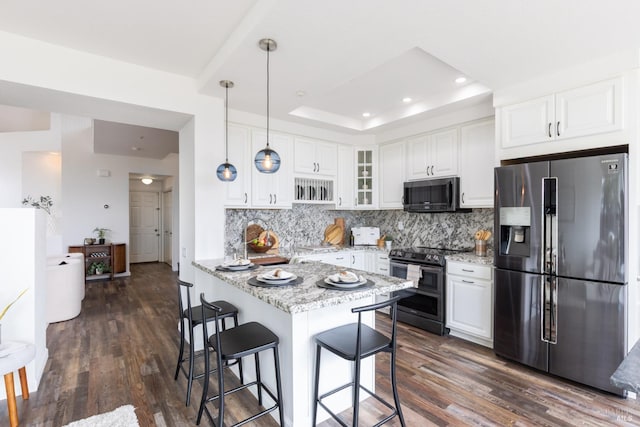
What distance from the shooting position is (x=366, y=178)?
494 cm

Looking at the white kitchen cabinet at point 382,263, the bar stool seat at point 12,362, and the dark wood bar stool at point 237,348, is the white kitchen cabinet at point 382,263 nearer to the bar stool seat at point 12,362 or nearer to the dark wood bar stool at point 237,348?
the dark wood bar stool at point 237,348

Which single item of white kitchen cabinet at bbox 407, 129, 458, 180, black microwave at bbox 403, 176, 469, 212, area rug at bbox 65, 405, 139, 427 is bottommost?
area rug at bbox 65, 405, 139, 427

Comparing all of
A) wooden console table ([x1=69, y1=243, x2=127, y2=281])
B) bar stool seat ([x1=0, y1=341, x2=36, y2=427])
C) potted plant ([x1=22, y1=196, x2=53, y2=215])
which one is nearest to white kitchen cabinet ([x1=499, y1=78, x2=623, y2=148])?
bar stool seat ([x1=0, y1=341, x2=36, y2=427])

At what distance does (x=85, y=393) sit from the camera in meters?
2.44

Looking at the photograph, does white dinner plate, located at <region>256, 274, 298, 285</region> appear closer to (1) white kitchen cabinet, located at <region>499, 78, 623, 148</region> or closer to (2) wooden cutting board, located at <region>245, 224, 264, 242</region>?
(2) wooden cutting board, located at <region>245, 224, 264, 242</region>

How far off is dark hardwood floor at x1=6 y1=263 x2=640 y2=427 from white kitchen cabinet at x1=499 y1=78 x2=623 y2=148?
2034mm

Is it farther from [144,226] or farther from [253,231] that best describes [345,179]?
[144,226]

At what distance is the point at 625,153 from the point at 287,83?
2.76m

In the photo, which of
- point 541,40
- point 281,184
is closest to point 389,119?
point 281,184

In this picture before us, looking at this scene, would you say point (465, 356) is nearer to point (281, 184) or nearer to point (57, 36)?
point (281, 184)

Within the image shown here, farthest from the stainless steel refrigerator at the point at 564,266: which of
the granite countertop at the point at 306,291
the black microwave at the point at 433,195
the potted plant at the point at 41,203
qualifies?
the potted plant at the point at 41,203

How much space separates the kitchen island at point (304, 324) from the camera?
6.16ft

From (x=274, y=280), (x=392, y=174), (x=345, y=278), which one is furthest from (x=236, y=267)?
(x=392, y=174)

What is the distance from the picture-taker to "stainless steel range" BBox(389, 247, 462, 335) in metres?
3.58
